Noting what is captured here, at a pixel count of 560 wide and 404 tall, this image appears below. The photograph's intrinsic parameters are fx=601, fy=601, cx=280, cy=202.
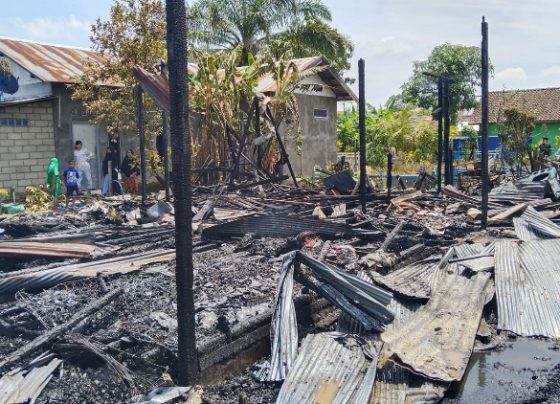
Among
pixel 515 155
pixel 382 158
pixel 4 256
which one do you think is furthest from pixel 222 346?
pixel 382 158

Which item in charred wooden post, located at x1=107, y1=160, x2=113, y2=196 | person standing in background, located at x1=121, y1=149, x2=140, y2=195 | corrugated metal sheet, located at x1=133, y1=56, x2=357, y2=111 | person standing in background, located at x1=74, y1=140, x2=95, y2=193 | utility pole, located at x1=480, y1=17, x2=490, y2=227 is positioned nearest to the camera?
utility pole, located at x1=480, y1=17, x2=490, y2=227

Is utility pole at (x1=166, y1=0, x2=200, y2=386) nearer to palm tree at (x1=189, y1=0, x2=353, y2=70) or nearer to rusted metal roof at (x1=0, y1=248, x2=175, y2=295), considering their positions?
rusted metal roof at (x1=0, y1=248, x2=175, y2=295)

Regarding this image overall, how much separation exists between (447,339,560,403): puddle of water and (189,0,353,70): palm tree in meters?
21.0

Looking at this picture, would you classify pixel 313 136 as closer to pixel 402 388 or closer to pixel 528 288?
pixel 528 288

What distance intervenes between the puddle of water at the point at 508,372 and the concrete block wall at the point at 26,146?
13.7m

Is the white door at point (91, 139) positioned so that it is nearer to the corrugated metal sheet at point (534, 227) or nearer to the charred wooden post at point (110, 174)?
the charred wooden post at point (110, 174)

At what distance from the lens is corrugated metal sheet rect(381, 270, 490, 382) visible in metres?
4.98

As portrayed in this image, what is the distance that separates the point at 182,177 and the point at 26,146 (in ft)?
44.0

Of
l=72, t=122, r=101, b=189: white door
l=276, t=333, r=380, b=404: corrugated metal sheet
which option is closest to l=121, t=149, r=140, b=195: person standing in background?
l=72, t=122, r=101, b=189: white door

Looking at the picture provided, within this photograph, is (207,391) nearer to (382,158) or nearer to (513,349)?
(513,349)

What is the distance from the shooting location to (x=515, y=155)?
67.4 ft

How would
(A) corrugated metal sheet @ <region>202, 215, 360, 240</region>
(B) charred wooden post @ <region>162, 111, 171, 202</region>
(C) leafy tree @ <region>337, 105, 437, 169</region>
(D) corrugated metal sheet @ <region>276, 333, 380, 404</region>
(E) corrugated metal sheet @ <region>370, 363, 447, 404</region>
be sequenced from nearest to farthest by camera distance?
(D) corrugated metal sheet @ <region>276, 333, 380, 404</region>, (E) corrugated metal sheet @ <region>370, 363, 447, 404</region>, (A) corrugated metal sheet @ <region>202, 215, 360, 240</region>, (B) charred wooden post @ <region>162, 111, 171, 202</region>, (C) leafy tree @ <region>337, 105, 437, 169</region>

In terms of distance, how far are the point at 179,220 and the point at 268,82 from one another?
15622 millimetres

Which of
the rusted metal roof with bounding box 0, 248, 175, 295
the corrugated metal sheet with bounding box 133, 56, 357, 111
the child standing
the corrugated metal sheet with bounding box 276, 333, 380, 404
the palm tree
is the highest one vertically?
the palm tree
